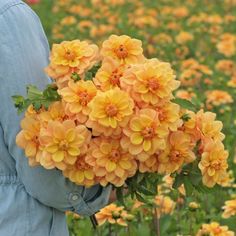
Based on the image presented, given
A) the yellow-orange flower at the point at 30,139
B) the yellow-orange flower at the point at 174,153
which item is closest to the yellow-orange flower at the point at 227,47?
the yellow-orange flower at the point at 174,153

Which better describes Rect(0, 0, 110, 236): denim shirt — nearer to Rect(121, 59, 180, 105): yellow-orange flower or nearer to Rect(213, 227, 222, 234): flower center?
Rect(121, 59, 180, 105): yellow-orange flower

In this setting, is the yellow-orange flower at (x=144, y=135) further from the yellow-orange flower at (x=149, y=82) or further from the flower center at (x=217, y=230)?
the flower center at (x=217, y=230)

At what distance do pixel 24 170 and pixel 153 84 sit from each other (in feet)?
1.03

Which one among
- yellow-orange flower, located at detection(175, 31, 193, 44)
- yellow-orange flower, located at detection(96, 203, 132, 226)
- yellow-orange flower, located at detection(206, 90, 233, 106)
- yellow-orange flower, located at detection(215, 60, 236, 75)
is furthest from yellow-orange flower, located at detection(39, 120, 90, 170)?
yellow-orange flower, located at detection(175, 31, 193, 44)

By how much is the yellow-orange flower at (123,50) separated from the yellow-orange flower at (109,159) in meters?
0.18

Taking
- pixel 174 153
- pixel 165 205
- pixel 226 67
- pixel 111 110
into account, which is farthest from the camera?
pixel 226 67

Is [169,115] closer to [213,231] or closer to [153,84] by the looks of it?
[153,84]

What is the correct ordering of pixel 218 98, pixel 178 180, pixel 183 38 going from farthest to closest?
1. pixel 183 38
2. pixel 218 98
3. pixel 178 180

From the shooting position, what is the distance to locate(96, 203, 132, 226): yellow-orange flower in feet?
7.74

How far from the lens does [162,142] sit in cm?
151

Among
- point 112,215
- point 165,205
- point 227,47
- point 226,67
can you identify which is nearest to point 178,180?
point 112,215

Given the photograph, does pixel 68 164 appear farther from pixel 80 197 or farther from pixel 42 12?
pixel 42 12

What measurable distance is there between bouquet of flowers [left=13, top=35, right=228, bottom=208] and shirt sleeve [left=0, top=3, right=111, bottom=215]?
0.03 metres

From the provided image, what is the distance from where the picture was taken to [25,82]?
1534mm
